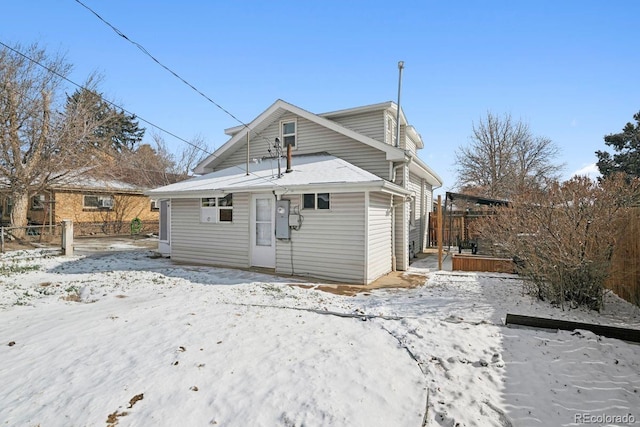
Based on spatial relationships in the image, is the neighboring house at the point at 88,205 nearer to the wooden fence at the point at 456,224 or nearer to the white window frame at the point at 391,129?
the white window frame at the point at 391,129

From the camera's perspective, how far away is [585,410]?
9.99 ft

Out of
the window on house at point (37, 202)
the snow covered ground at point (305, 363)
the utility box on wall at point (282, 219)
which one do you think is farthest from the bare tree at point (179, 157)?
the snow covered ground at point (305, 363)

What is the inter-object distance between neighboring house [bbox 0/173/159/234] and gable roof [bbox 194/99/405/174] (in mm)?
9924

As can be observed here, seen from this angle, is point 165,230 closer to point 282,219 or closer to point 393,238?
point 282,219

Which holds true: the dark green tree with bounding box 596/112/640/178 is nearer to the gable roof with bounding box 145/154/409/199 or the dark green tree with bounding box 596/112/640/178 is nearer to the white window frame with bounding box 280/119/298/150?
the gable roof with bounding box 145/154/409/199

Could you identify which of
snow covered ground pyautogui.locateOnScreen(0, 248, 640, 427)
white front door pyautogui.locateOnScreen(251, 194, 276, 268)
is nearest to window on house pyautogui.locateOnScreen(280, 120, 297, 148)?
white front door pyautogui.locateOnScreen(251, 194, 276, 268)

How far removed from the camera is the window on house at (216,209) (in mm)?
10883

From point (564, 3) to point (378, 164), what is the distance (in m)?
5.77

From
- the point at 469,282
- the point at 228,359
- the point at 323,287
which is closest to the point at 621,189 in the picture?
the point at 469,282

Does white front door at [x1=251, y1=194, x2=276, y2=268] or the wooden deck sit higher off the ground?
white front door at [x1=251, y1=194, x2=276, y2=268]

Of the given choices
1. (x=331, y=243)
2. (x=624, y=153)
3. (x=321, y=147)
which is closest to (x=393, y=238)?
(x=331, y=243)

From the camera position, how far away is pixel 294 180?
9578mm

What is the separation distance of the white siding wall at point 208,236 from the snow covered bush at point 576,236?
7.79 metres

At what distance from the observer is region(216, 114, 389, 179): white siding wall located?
35.5 ft
